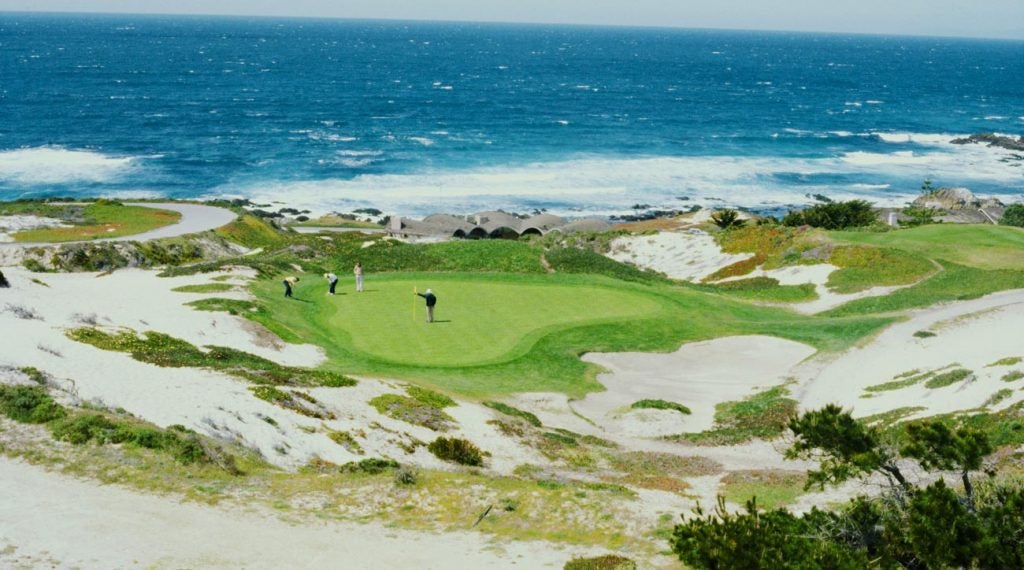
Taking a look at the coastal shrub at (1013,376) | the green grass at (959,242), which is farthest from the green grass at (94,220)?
the coastal shrub at (1013,376)

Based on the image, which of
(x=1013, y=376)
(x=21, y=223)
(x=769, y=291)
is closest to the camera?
(x=1013, y=376)

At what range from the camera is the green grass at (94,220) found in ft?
202

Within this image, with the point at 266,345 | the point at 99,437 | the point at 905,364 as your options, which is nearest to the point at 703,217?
the point at 905,364

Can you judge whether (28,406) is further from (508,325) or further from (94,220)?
(94,220)

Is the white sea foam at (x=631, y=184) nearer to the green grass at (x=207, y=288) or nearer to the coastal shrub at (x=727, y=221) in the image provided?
the coastal shrub at (x=727, y=221)

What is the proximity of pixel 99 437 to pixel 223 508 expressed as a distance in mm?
3965

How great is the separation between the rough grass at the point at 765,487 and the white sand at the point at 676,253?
130ft

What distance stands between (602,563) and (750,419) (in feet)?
49.5

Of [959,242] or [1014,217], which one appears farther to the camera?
[1014,217]

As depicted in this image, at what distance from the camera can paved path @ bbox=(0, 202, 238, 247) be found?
201ft

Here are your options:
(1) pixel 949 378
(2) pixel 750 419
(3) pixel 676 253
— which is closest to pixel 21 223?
(3) pixel 676 253

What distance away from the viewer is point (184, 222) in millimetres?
69562

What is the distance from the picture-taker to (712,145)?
159 meters

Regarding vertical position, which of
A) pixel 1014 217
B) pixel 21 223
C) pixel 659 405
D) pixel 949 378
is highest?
pixel 949 378
